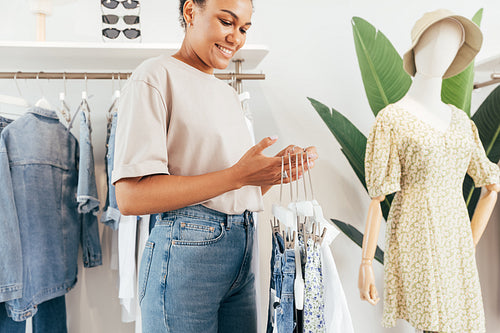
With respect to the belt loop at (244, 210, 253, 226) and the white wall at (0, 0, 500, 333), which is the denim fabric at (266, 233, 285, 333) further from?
the white wall at (0, 0, 500, 333)

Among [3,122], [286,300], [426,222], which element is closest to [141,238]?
[3,122]

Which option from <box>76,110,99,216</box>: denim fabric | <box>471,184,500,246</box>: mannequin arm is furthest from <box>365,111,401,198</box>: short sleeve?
<box>76,110,99,216</box>: denim fabric

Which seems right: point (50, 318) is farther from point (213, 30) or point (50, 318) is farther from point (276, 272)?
point (213, 30)

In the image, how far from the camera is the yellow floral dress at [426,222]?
150cm

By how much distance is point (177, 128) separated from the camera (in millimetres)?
1008

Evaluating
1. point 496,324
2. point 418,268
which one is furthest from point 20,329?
point 496,324

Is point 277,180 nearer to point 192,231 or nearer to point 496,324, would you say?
point 192,231

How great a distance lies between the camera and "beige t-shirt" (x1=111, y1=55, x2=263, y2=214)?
92cm

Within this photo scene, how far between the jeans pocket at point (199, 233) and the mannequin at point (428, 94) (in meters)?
0.77

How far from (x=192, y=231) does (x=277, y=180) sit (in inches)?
9.4

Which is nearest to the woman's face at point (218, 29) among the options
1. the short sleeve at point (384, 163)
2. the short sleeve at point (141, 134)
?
the short sleeve at point (141, 134)

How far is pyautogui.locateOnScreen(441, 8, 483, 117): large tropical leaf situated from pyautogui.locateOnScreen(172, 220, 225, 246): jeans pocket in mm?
1472

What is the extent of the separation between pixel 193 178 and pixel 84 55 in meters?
1.37

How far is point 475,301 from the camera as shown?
5.06 feet
